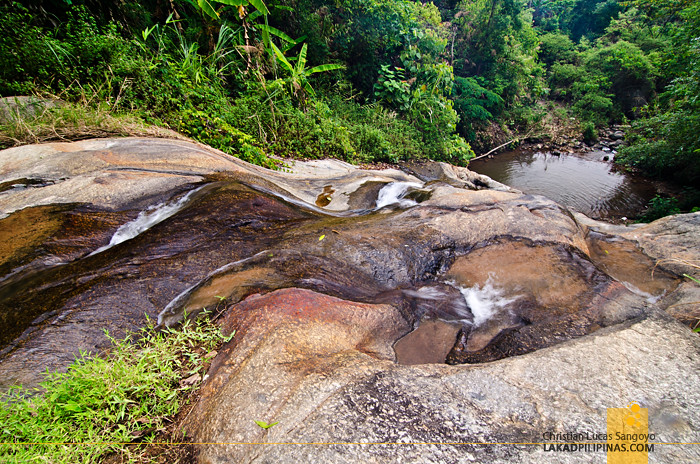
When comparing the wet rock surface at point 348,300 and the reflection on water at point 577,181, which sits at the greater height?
the wet rock surface at point 348,300

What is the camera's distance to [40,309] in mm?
2254

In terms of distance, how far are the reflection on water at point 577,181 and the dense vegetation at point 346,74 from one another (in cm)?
83

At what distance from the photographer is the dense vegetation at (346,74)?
16.0ft

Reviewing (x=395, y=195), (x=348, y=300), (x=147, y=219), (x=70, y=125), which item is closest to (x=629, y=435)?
(x=348, y=300)

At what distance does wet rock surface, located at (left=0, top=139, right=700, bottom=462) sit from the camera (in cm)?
161

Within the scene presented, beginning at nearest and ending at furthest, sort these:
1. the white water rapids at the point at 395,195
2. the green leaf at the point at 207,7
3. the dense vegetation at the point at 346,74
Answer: the dense vegetation at the point at 346,74
the white water rapids at the point at 395,195
the green leaf at the point at 207,7

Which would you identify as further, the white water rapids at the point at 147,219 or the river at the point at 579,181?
the river at the point at 579,181

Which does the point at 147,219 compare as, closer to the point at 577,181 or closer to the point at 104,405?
the point at 104,405

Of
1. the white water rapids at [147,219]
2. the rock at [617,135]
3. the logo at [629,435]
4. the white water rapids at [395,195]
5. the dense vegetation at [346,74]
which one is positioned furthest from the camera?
the rock at [617,135]

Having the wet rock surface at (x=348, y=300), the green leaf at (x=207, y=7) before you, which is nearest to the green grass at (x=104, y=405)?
the wet rock surface at (x=348, y=300)

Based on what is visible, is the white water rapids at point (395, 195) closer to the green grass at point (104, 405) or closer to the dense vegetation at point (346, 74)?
the dense vegetation at point (346, 74)

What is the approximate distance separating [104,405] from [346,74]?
966 centimetres

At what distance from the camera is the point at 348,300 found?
2.69 m

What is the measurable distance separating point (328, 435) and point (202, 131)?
5.34m
